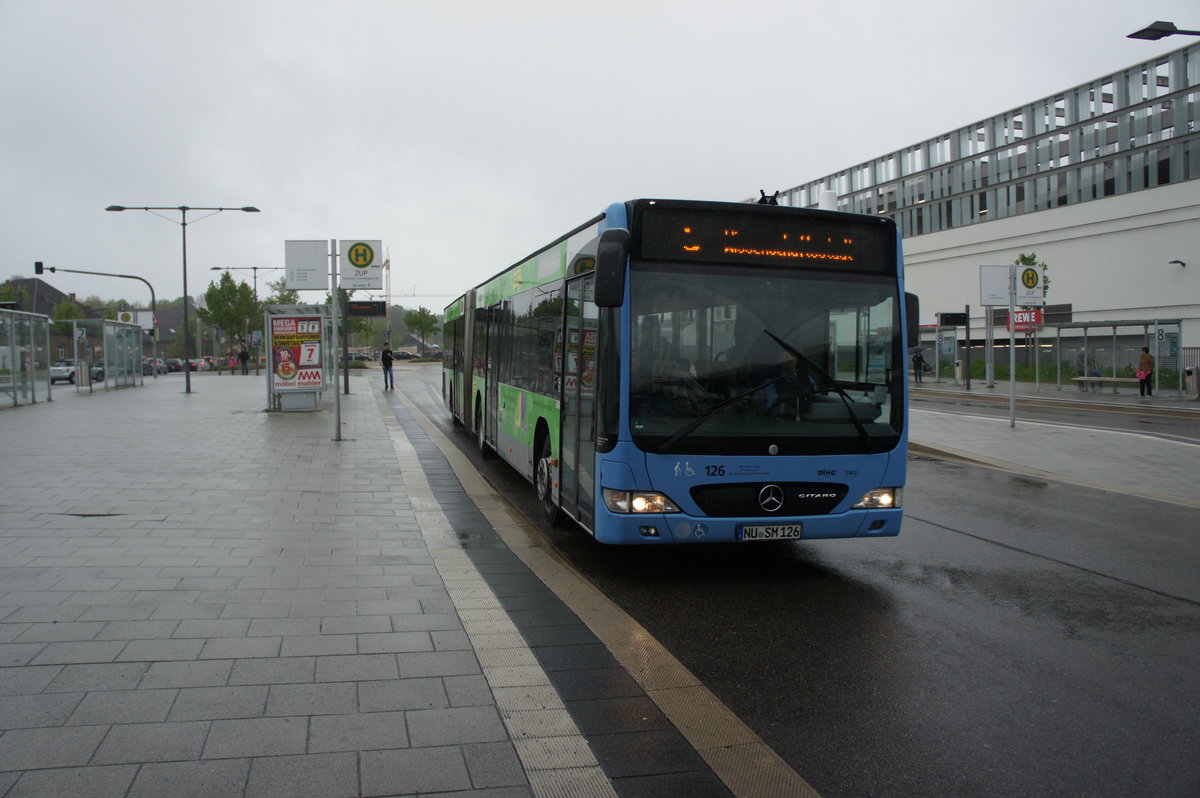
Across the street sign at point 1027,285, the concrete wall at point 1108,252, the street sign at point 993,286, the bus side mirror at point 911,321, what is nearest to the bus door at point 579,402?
the bus side mirror at point 911,321

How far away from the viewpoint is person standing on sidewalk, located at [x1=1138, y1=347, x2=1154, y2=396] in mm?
30562

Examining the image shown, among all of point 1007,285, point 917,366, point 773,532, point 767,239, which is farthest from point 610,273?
point 917,366

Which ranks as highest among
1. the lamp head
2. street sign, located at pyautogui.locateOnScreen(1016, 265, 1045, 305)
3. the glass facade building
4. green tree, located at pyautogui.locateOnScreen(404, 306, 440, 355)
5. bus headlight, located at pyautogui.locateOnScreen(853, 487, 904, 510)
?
the glass facade building

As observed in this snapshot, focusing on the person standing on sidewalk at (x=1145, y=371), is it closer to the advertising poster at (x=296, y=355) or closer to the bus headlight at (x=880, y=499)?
the advertising poster at (x=296, y=355)

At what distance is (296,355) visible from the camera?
2278 centimetres

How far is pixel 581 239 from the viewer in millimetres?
7809

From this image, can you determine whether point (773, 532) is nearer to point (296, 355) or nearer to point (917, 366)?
point (296, 355)

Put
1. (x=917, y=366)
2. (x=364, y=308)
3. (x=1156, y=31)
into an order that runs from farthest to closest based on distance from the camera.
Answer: (x=917, y=366), (x=364, y=308), (x=1156, y=31)

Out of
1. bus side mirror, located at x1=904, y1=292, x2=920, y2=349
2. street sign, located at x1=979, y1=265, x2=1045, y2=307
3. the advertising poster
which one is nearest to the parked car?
the advertising poster

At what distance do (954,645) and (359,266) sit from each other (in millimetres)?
12973

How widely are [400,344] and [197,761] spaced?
137 metres

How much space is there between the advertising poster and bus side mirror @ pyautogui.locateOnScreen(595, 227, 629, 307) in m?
17.7

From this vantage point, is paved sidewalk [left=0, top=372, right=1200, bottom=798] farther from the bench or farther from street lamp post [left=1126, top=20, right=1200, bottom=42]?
the bench

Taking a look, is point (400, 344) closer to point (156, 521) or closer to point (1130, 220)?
point (1130, 220)
